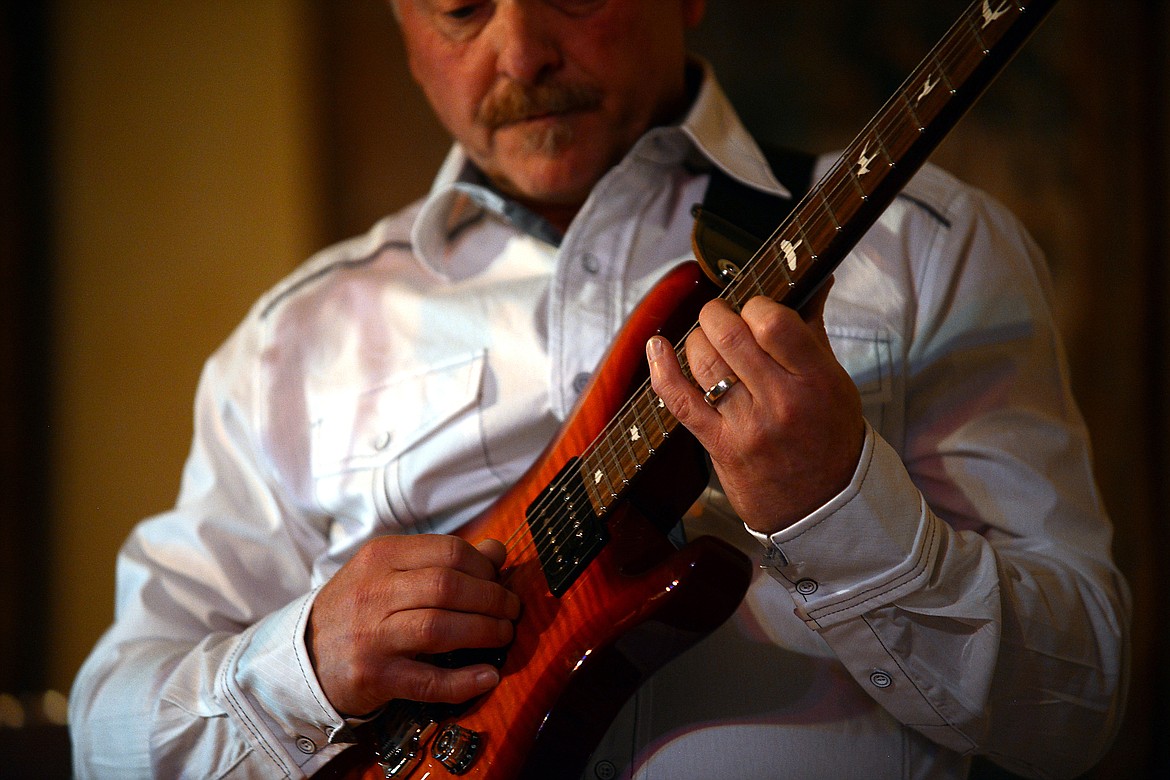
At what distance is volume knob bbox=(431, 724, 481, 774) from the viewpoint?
2.04ft

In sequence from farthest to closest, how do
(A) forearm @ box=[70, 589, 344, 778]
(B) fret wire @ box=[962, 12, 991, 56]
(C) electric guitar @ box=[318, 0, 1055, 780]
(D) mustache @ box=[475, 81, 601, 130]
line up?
(D) mustache @ box=[475, 81, 601, 130]
(A) forearm @ box=[70, 589, 344, 778]
(C) electric guitar @ box=[318, 0, 1055, 780]
(B) fret wire @ box=[962, 12, 991, 56]

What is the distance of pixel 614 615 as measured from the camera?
0.60 m

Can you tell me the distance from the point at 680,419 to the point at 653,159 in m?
0.39

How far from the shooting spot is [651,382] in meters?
0.56

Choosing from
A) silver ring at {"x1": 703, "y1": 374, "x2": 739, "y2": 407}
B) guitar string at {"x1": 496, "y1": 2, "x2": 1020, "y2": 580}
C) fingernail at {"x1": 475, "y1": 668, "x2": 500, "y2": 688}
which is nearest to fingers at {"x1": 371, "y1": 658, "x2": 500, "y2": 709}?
fingernail at {"x1": 475, "y1": 668, "x2": 500, "y2": 688}

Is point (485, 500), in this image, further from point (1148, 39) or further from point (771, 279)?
point (1148, 39)

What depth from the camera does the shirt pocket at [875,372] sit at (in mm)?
693

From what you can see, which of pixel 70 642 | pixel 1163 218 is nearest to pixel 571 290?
pixel 1163 218

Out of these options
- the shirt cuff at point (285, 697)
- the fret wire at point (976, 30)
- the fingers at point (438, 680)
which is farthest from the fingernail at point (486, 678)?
the fret wire at point (976, 30)

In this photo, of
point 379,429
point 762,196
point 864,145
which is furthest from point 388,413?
point 864,145

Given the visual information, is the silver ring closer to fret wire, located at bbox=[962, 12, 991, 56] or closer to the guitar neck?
the guitar neck

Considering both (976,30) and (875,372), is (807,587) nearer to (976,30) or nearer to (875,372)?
(875,372)

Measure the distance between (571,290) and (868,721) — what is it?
404 mm

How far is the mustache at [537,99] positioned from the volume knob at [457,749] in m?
0.48
